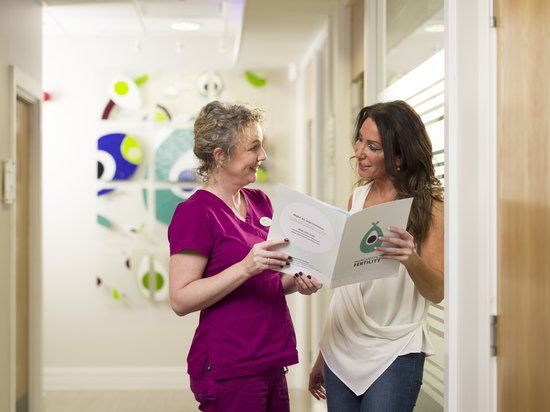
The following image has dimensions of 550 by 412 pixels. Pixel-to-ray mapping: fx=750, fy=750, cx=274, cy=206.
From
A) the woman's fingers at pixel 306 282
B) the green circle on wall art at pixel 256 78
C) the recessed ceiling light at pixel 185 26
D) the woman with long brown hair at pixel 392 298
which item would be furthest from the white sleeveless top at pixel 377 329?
the green circle on wall art at pixel 256 78

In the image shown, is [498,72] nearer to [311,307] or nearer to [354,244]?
[354,244]

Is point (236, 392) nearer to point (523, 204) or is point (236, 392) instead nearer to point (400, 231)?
point (400, 231)

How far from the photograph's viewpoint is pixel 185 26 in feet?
17.5

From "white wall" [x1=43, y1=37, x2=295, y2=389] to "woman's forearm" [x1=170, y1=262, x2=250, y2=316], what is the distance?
3.74m

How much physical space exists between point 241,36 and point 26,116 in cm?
132

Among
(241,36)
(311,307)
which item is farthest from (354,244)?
(311,307)

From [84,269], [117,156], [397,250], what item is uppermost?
[117,156]

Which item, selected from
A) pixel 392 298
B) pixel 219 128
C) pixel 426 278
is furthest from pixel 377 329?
pixel 219 128

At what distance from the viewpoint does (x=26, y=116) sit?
13.8ft

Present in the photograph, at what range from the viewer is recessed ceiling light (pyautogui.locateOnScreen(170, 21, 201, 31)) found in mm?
5227

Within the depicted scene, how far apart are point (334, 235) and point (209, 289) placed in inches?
14.5

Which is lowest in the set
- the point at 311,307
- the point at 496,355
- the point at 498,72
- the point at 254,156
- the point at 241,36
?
the point at 311,307

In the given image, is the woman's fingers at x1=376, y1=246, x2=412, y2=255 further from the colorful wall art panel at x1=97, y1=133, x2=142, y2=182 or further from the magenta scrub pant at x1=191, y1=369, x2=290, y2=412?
the colorful wall art panel at x1=97, y1=133, x2=142, y2=182

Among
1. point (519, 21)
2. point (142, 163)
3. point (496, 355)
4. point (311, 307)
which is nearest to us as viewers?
point (519, 21)
